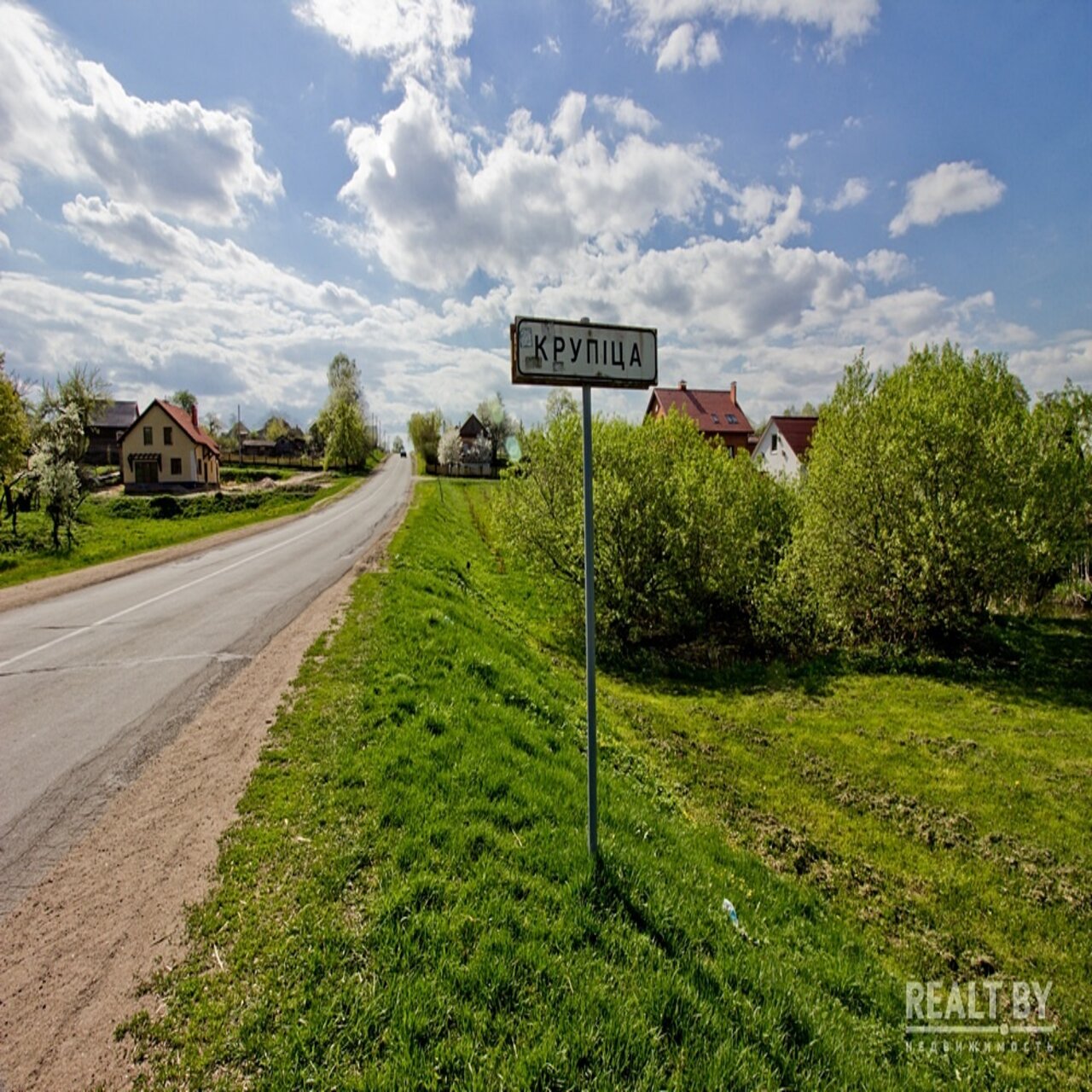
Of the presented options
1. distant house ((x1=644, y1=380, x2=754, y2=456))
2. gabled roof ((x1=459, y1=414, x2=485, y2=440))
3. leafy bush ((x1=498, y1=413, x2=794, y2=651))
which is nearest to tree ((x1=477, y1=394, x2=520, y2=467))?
gabled roof ((x1=459, y1=414, x2=485, y2=440))

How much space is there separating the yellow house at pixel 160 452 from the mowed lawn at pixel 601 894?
52.1 metres

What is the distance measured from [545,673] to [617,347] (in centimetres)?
822

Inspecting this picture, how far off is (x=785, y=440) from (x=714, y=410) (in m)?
14.2

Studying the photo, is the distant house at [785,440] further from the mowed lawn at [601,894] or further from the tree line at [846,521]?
the mowed lawn at [601,894]

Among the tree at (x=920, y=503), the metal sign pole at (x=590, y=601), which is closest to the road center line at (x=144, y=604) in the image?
the metal sign pole at (x=590, y=601)

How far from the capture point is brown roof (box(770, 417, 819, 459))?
40312 millimetres

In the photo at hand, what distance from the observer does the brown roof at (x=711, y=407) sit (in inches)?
2089

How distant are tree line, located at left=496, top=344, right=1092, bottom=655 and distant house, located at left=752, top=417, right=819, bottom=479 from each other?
21.3m

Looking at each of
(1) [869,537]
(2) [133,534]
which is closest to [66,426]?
(2) [133,534]

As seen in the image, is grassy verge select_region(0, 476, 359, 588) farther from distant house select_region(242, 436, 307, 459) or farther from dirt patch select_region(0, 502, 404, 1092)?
distant house select_region(242, 436, 307, 459)

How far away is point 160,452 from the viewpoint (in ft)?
Result: 166

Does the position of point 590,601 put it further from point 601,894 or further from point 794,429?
point 794,429

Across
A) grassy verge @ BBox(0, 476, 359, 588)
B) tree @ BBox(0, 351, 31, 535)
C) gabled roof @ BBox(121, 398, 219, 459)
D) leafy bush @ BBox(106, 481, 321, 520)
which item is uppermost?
gabled roof @ BBox(121, 398, 219, 459)

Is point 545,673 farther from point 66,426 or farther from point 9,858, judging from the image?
point 66,426
